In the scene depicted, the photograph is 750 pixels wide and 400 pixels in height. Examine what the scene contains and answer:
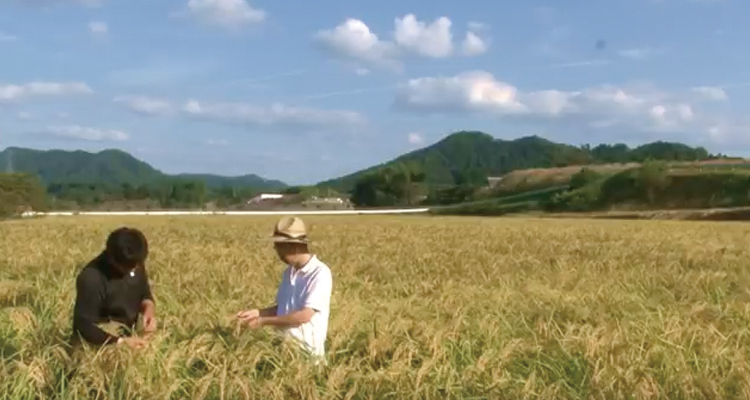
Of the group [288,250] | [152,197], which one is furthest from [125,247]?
[152,197]

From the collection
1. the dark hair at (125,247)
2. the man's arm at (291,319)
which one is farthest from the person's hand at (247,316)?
the dark hair at (125,247)

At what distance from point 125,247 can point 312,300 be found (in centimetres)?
128

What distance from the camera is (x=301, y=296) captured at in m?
6.64

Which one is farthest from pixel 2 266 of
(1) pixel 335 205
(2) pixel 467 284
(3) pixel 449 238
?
(1) pixel 335 205

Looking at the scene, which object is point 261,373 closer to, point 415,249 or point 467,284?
point 467,284

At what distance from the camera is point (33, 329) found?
8.00m

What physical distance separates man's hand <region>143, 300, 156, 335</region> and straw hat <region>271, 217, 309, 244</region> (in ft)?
3.57

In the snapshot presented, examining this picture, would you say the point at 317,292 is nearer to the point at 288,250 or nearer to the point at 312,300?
the point at 312,300

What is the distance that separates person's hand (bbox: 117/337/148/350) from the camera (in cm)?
624

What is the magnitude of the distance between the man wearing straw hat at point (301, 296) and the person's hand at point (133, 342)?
0.66 m

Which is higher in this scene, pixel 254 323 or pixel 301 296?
pixel 301 296

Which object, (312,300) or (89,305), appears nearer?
(312,300)

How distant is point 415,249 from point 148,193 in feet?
438

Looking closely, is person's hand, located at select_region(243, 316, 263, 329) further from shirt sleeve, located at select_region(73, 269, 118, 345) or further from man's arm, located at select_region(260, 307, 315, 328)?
shirt sleeve, located at select_region(73, 269, 118, 345)
